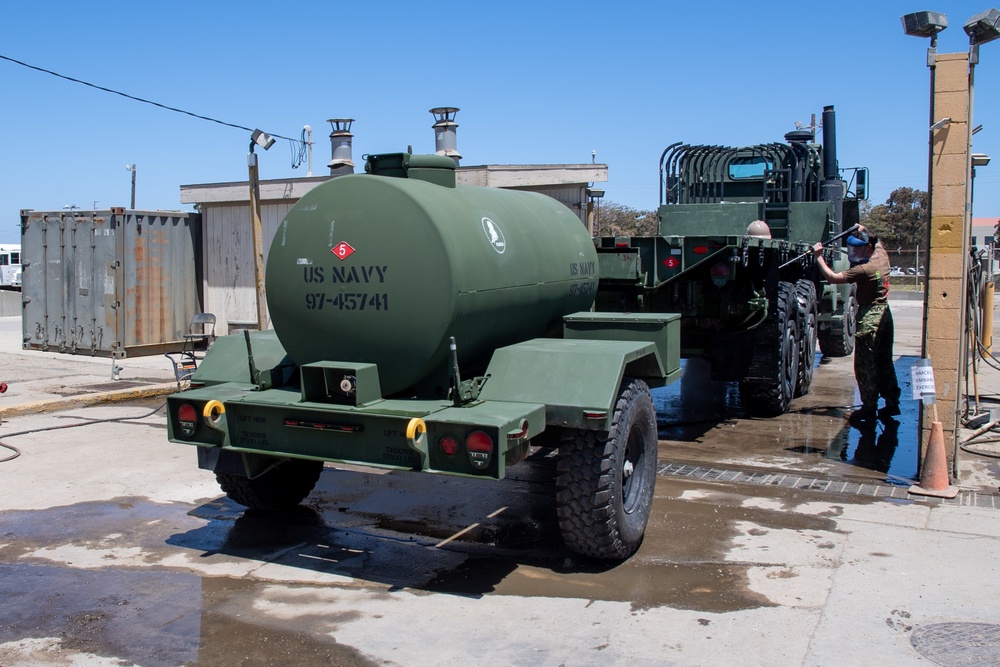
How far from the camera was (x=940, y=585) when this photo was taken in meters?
5.02

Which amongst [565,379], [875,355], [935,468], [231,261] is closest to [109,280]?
[231,261]

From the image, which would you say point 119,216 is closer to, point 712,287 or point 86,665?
point 712,287

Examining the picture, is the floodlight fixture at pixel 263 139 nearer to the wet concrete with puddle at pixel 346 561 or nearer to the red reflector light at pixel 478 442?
the wet concrete with puddle at pixel 346 561

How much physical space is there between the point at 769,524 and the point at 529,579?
74.9 inches

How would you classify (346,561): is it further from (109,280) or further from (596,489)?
(109,280)

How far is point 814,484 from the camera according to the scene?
23.6 ft

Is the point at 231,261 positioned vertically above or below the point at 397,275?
above

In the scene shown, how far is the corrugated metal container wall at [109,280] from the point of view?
15039mm

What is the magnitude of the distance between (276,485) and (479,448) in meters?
2.41

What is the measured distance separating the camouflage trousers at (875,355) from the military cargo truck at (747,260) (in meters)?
0.71

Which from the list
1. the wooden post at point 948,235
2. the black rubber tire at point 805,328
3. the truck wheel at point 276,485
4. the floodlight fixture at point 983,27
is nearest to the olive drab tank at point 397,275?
the truck wheel at point 276,485

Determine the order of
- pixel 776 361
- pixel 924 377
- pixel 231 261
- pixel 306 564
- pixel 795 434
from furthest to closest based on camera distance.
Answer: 1. pixel 231 261
2. pixel 776 361
3. pixel 795 434
4. pixel 924 377
5. pixel 306 564

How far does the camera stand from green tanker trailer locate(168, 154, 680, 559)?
16.3 ft

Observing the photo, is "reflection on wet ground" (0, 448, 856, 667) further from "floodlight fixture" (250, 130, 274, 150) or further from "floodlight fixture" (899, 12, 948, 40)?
"floodlight fixture" (250, 130, 274, 150)
